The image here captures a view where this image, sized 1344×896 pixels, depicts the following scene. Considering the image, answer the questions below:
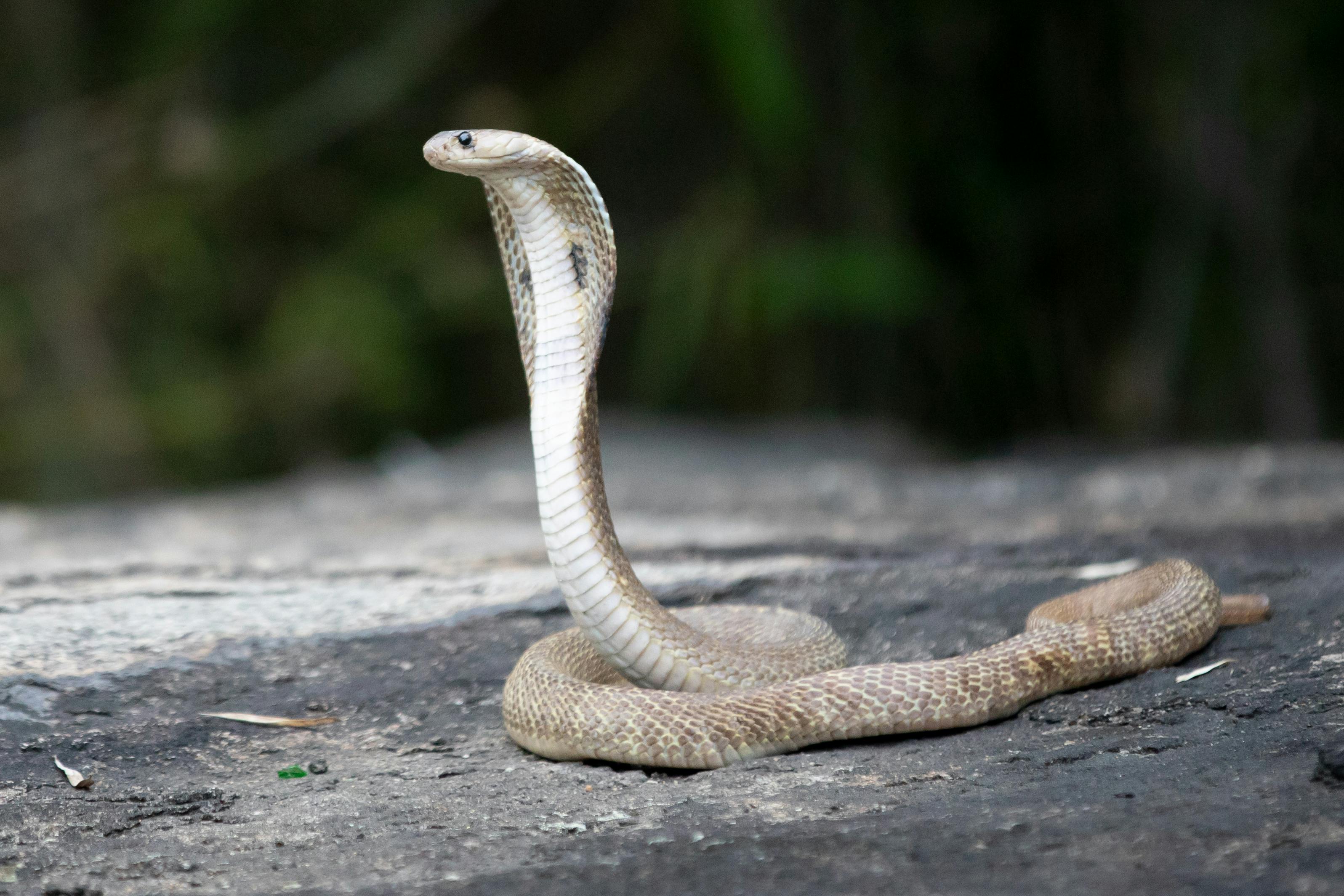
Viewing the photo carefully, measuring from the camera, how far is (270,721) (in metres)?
2.97

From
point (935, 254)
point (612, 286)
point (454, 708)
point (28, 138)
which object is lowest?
point (454, 708)

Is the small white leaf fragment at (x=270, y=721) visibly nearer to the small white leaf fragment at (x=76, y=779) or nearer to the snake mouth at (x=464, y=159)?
the small white leaf fragment at (x=76, y=779)

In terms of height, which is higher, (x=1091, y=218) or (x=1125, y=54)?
(x=1125, y=54)

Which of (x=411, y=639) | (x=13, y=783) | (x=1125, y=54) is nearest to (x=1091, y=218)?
(x=1125, y=54)

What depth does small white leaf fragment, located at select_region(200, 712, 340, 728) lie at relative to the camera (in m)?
2.96

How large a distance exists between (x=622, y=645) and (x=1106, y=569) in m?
1.85

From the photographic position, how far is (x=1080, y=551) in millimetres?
4230

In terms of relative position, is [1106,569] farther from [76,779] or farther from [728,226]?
[728,226]

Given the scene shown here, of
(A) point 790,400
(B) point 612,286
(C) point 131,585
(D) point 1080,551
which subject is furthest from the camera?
(A) point 790,400

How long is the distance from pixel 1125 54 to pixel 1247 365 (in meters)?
2.70

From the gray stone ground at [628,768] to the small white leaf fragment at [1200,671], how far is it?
0.04m

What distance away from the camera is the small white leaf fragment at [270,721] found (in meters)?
2.96

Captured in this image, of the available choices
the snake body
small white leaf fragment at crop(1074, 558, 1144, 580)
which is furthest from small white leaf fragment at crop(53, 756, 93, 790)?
small white leaf fragment at crop(1074, 558, 1144, 580)

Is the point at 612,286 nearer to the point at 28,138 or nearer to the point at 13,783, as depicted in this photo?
the point at 13,783
